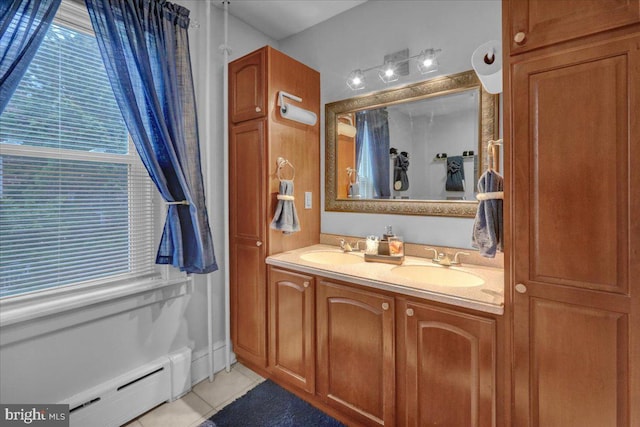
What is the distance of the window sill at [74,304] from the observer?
1.33 metres

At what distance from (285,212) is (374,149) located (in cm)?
79

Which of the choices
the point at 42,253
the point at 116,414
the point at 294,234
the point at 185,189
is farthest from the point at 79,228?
the point at 294,234

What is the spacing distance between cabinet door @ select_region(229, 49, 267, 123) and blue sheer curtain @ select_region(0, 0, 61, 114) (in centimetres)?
104

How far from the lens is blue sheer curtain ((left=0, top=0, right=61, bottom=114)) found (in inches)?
46.8

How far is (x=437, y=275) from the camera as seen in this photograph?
5.43 feet

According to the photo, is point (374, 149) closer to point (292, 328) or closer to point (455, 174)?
point (455, 174)

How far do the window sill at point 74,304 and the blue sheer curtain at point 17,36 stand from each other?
2.85ft

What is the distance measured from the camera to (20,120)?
136 cm

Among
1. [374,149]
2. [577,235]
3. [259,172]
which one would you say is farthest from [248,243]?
[577,235]

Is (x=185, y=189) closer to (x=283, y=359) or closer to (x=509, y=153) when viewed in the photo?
(x=283, y=359)

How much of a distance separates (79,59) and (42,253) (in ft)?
3.29

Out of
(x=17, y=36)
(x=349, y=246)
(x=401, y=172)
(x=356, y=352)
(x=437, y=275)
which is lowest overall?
(x=356, y=352)

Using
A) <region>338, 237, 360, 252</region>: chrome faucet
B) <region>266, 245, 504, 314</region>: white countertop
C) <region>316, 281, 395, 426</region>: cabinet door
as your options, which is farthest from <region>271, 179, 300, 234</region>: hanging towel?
<region>316, 281, 395, 426</region>: cabinet door

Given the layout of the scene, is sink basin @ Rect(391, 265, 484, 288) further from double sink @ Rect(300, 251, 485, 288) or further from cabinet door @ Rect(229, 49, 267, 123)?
cabinet door @ Rect(229, 49, 267, 123)
